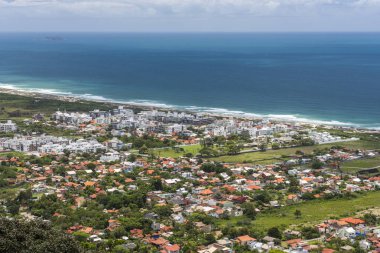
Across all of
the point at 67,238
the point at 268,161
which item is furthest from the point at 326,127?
the point at 67,238

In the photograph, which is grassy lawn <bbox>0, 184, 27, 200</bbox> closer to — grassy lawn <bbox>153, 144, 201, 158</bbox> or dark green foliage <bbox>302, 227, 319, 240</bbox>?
grassy lawn <bbox>153, 144, 201, 158</bbox>

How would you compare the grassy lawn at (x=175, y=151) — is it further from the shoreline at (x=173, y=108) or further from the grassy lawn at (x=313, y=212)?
the shoreline at (x=173, y=108)

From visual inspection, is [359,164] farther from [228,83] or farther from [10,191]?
[228,83]

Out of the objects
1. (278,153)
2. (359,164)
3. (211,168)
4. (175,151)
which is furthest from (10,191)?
(359,164)

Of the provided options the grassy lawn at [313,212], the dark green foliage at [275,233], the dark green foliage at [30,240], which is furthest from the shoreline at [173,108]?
the dark green foliage at [30,240]

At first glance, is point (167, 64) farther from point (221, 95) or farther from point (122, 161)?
point (122, 161)

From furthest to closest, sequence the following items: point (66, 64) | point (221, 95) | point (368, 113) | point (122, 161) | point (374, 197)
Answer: point (66, 64) < point (221, 95) < point (368, 113) < point (122, 161) < point (374, 197)
